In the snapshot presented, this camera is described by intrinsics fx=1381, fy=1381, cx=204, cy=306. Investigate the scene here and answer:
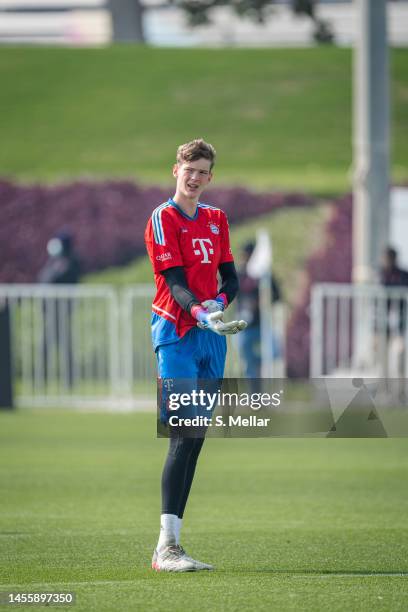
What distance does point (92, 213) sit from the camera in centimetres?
2677

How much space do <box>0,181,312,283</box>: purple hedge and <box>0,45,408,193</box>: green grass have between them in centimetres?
393

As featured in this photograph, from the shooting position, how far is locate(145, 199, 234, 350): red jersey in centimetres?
663

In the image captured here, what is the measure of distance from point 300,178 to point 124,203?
4.91 m

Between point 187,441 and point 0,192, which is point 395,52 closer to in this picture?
point 0,192

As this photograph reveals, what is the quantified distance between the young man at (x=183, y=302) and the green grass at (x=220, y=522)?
34cm

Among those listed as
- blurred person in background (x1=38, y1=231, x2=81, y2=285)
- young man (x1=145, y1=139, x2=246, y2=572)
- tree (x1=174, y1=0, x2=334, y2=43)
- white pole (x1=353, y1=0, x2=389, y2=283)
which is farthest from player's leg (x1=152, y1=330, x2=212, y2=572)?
tree (x1=174, y1=0, x2=334, y2=43)

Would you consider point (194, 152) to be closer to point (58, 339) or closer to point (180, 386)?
point (180, 386)

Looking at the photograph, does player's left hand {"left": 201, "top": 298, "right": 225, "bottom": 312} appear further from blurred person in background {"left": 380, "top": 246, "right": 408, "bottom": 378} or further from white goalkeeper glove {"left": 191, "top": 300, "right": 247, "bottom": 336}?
blurred person in background {"left": 380, "top": 246, "right": 408, "bottom": 378}

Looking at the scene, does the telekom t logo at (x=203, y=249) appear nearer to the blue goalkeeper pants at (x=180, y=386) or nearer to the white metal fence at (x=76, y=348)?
the blue goalkeeper pants at (x=180, y=386)

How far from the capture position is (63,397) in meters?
18.2

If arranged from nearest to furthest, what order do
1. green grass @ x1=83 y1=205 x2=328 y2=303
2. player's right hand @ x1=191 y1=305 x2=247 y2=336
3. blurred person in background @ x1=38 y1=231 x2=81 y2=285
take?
player's right hand @ x1=191 y1=305 x2=247 y2=336 → blurred person in background @ x1=38 y1=231 x2=81 y2=285 → green grass @ x1=83 y1=205 x2=328 y2=303

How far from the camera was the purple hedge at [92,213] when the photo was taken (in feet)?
87.1

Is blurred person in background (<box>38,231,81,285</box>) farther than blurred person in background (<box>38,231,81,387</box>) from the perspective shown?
Yes

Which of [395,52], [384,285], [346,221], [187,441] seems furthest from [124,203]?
[187,441]
